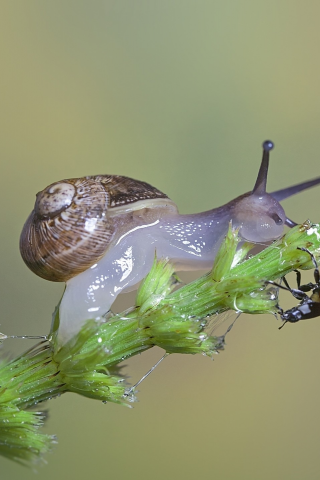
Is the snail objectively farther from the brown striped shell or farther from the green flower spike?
the green flower spike

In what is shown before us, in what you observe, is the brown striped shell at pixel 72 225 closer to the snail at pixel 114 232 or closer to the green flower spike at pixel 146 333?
the snail at pixel 114 232

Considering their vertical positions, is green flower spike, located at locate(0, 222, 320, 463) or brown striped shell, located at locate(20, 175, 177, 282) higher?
brown striped shell, located at locate(20, 175, 177, 282)

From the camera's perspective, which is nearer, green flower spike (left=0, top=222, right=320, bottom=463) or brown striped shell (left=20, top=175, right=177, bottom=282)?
green flower spike (left=0, top=222, right=320, bottom=463)

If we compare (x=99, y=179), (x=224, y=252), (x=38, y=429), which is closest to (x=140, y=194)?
(x=99, y=179)

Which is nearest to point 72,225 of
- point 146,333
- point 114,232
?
point 114,232

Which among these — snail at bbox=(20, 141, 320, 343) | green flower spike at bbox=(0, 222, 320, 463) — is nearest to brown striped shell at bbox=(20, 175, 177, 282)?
snail at bbox=(20, 141, 320, 343)

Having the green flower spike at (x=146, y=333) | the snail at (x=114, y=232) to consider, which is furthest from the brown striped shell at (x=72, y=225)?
the green flower spike at (x=146, y=333)

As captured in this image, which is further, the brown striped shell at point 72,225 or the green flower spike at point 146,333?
the brown striped shell at point 72,225

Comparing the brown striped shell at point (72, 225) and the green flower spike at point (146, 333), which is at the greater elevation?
the brown striped shell at point (72, 225)
